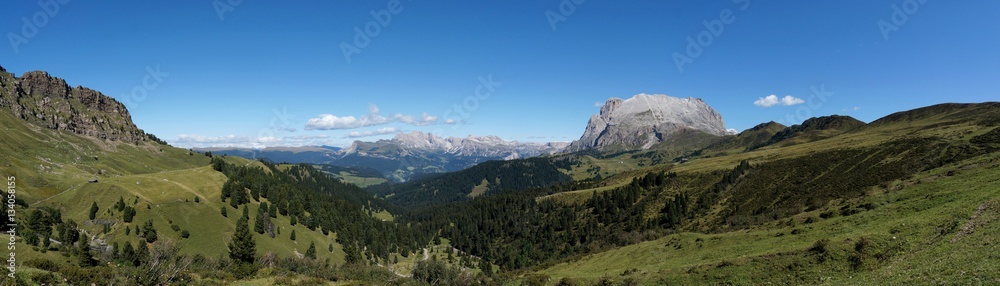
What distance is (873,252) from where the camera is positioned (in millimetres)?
47031

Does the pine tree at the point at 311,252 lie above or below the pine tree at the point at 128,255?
below

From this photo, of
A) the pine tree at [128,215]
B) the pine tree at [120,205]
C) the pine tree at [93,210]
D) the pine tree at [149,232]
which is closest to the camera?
the pine tree at [149,232]

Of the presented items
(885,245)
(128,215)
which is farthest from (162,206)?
(885,245)

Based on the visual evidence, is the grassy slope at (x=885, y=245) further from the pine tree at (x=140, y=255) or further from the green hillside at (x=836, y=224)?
the pine tree at (x=140, y=255)

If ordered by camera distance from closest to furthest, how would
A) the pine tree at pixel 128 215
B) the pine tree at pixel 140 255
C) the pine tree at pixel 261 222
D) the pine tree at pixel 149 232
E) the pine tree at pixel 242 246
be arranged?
the pine tree at pixel 242 246 → the pine tree at pixel 140 255 → the pine tree at pixel 149 232 → the pine tree at pixel 128 215 → the pine tree at pixel 261 222

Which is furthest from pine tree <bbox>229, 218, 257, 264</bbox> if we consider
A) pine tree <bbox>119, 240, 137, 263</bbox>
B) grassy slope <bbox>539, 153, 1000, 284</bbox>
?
grassy slope <bbox>539, 153, 1000, 284</bbox>

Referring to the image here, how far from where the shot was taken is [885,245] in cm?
4762

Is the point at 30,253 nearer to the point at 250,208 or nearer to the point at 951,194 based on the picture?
the point at 250,208

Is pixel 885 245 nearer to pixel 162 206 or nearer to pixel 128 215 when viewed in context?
pixel 128 215

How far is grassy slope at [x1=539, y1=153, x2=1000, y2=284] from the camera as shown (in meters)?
34.8

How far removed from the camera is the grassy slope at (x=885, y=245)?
114 ft

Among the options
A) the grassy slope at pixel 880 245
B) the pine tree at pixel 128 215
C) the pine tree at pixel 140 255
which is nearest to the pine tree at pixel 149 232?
the pine tree at pixel 128 215

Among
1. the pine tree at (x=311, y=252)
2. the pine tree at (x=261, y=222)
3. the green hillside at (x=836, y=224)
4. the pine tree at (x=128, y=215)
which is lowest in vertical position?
the pine tree at (x=311, y=252)

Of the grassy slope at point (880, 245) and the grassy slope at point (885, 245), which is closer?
the grassy slope at point (885, 245)
